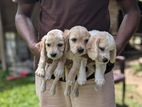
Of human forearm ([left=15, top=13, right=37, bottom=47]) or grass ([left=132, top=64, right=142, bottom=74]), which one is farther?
grass ([left=132, top=64, right=142, bottom=74])

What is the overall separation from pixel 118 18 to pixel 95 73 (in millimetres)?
4632

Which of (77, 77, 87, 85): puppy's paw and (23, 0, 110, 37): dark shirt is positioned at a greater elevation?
(23, 0, 110, 37): dark shirt

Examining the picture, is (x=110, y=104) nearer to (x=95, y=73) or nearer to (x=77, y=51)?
(x=95, y=73)

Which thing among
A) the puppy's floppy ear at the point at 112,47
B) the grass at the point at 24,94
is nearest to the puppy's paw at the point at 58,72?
the puppy's floppy ear at the point at 112,47

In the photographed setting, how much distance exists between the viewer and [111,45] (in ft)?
6.79

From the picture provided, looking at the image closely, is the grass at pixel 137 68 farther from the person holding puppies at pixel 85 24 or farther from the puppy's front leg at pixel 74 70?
the puppy's front leg at pixel 74 70

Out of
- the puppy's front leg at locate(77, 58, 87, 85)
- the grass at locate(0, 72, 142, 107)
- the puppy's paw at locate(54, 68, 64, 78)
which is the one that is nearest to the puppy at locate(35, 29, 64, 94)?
the puppy's paw at locate(54, 68, 64, 78)

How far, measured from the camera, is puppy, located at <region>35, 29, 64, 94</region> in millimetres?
2098

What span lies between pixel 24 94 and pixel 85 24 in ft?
12.1

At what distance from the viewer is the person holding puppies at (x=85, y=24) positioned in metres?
2.35

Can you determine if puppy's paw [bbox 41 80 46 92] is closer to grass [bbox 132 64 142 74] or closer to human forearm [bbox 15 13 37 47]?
human forearm [bbox 15 13 37 47]

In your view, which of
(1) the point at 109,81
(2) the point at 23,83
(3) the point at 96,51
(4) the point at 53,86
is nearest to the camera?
(3) the point at 96,51

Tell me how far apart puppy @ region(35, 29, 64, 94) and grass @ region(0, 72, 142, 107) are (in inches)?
128

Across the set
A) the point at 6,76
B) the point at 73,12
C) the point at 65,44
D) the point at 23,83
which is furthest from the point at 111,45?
the point at 6,76
